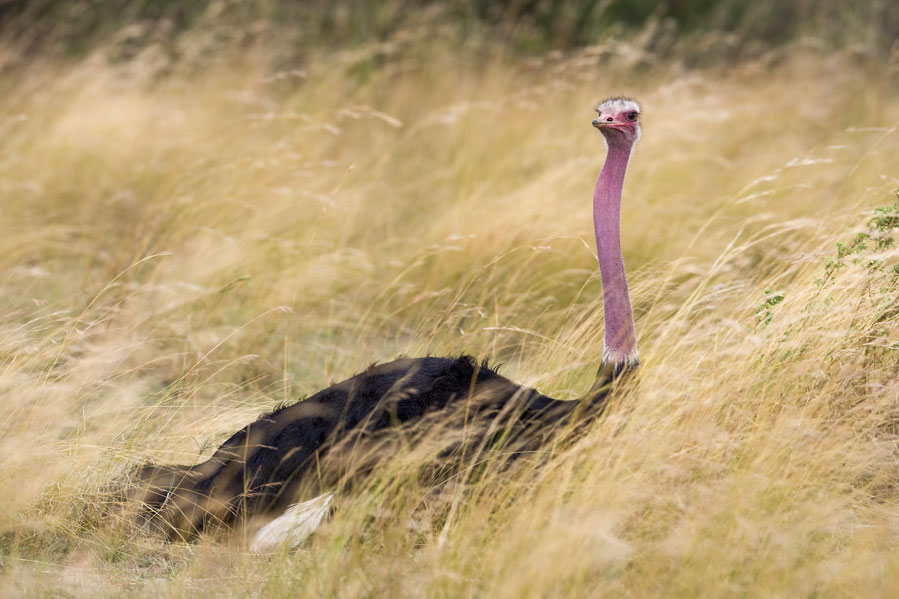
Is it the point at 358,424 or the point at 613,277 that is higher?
the point at 613,277

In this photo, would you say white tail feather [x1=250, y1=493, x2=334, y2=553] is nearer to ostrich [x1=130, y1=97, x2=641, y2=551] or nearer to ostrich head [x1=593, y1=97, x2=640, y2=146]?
ostrich [x1=130, y1=97, x2=641, y2=551]

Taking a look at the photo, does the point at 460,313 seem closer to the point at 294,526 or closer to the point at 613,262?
the point at 613,262

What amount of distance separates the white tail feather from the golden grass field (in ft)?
0.17

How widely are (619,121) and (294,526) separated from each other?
1576 mm

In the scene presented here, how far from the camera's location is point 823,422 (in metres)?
3.10

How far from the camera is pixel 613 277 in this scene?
10.4 feet

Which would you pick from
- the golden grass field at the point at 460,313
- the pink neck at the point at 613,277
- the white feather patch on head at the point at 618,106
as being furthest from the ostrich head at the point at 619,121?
the golden grass field at the point at 460,313

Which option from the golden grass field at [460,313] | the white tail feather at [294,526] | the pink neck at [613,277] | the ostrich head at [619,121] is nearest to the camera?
the golden grass field at [460,313]

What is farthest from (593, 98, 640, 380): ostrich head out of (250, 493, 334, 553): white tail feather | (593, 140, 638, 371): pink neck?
(250, 493, 334, 553): white tail feather

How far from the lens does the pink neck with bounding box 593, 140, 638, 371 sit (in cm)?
314

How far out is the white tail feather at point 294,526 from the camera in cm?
286

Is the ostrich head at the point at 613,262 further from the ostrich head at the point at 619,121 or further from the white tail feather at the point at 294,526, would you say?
the white tail feather at the point at 294,526

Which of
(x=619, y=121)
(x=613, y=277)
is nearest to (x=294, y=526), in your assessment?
(x=613, y=277)

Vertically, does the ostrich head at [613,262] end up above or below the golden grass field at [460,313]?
above
